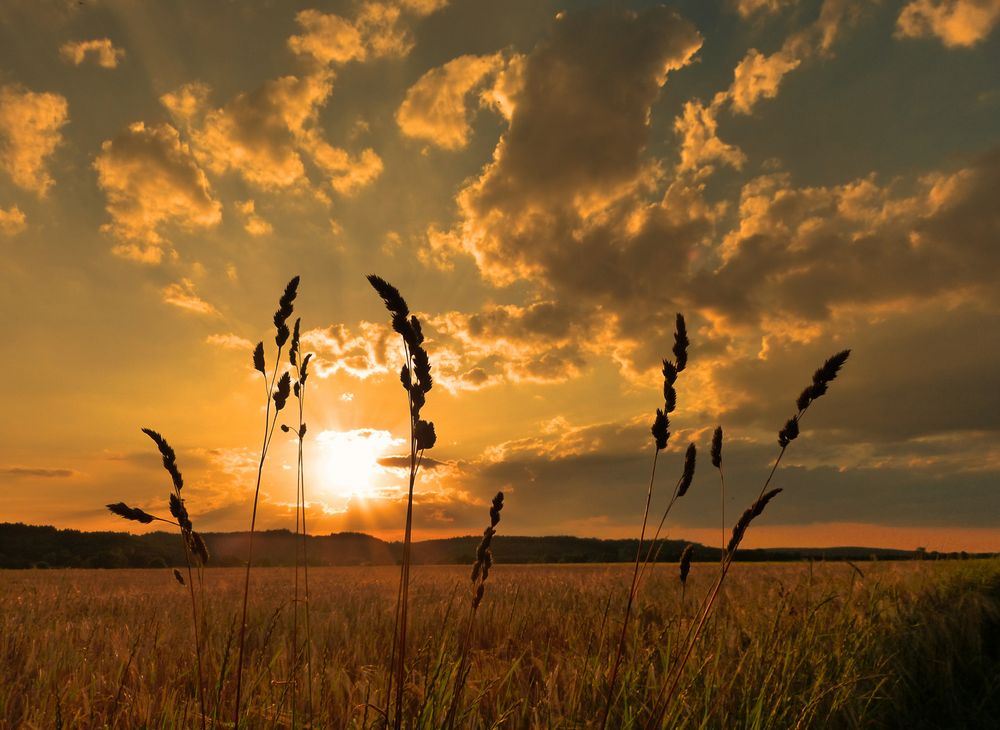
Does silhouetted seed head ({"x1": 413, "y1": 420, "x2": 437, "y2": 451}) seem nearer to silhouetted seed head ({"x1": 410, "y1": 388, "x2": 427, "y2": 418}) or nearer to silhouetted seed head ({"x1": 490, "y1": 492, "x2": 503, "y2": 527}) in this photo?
silhouetted seed head ({"x1": 410, "y1": 388, "x2": 427, "y2": 418})

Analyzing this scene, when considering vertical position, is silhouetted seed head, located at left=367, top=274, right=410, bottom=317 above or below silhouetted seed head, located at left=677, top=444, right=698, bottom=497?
above

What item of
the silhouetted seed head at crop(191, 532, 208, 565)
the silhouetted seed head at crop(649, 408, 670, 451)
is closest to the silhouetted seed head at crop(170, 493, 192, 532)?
the silhouetted seed head at crop(191, 532, 208, 565)

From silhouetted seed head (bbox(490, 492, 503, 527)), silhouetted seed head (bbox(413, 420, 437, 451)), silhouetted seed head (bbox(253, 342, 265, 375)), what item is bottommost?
silhouetted seed head (bbox(490, 492, 503, 527))

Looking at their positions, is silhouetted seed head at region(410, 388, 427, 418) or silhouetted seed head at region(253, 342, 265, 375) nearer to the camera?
silhouetted seed head at region(410, 388, 427, 418)

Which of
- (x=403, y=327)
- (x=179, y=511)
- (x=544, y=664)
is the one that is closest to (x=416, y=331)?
(x=403, y=327)

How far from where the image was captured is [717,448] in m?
2.74

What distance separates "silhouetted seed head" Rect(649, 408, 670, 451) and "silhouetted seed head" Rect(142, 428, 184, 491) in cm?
168

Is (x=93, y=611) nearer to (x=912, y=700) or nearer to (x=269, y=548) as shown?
(x=912, y=700)

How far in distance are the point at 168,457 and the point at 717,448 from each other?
2117 mm

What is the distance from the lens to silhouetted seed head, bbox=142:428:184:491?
7.84ft

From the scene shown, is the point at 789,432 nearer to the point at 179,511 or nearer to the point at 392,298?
the point at 392,298

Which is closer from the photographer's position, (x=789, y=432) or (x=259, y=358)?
(x=789, y=432)

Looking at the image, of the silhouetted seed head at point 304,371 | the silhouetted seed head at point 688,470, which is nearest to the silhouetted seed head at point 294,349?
the silhouetted seed head at point 304,371

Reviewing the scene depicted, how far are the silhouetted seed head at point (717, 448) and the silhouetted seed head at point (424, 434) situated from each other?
146 cm
